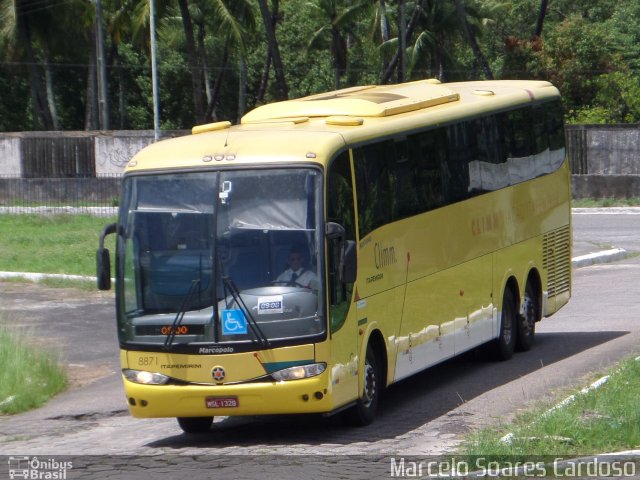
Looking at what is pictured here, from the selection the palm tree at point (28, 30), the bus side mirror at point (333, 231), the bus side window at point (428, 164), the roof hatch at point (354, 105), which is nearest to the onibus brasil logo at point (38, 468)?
the bus side mirror at point (333, 231)

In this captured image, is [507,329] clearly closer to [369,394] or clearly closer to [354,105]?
[354,105]

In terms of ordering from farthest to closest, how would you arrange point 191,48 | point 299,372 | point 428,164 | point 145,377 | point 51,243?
point 191,48 → point 51,243 → point 428,164 → point 145,377 → point 299,372

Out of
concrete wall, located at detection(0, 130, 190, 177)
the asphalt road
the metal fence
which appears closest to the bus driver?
the asphalt road

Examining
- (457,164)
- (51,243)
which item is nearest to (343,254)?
(457,164)

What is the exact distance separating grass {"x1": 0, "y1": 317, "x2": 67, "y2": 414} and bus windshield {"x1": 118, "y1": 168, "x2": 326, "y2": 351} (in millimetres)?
3717

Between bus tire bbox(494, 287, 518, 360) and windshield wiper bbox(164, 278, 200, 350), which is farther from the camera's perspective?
bus tire bbox(494, 287, 518, 360)

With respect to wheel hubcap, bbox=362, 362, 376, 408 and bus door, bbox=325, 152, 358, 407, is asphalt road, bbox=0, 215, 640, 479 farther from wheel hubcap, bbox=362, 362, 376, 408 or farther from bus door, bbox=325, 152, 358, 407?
bus door, bbox=325, 152, 358, 407

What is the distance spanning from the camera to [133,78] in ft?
227

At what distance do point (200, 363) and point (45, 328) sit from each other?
9.99 m

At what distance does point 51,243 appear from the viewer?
3095 cm

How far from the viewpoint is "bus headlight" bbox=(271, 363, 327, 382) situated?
10.1 metres

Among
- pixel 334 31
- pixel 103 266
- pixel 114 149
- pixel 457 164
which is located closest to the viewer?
pixel 103 266

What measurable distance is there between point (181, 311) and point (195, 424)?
1.52 meters

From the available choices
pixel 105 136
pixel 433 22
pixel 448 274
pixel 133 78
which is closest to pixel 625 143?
pixel 105 136
